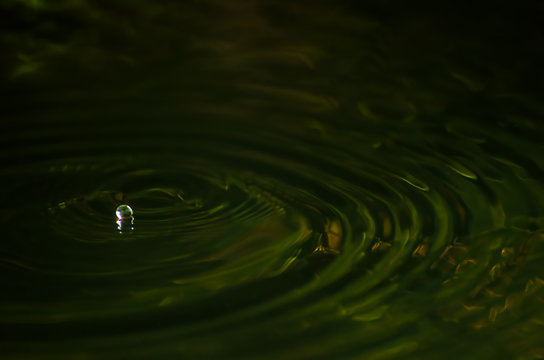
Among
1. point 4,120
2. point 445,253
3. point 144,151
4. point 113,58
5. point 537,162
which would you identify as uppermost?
point 113,58

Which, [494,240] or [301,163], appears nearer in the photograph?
[494,240]

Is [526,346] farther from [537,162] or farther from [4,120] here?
[4,120]

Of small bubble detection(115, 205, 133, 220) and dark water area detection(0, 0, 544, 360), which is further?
small bubble detection(115, 205, 133, 220)

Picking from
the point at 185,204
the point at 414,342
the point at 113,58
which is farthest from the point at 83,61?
the point at 414,342

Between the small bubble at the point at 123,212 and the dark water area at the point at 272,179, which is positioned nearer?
the dark water area at the point at 272,179

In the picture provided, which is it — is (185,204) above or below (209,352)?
above
